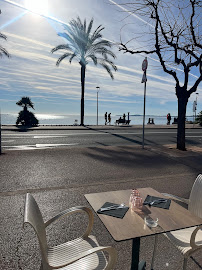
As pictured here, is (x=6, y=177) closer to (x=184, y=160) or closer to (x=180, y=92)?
(x=184, y=160)

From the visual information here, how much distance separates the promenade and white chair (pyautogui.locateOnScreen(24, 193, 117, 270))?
0.61m

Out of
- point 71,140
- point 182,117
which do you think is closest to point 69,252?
point 182,117

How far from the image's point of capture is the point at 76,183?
221 inches

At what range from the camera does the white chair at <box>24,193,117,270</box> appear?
6.09 feet

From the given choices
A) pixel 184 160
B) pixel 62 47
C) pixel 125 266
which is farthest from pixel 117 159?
pixel 62 47

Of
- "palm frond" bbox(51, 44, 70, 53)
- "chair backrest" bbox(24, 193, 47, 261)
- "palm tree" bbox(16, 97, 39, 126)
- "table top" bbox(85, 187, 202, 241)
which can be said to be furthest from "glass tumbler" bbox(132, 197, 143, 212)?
"palm tree" bbox(16, 97, 39, 126)

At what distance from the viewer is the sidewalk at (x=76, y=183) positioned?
292cm

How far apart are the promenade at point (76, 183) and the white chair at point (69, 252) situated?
61cm

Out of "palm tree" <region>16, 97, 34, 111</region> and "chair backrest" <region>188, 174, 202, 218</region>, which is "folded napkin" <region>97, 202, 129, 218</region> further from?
"palm tree" <region>16, 97, 34, 111</region>

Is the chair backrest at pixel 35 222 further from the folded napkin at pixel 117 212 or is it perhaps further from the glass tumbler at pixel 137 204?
the glass tumbler at pixel 137 204

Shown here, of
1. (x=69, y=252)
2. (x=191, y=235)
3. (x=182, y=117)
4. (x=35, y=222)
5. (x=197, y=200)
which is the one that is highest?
(x=182, y=117)

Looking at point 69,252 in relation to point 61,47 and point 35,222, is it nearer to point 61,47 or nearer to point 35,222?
point 35,222

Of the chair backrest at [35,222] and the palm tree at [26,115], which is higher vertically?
the palm tree at [26,115]

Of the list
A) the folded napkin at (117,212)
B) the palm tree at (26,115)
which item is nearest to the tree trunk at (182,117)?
Result: the folded napkin at (117,212)
